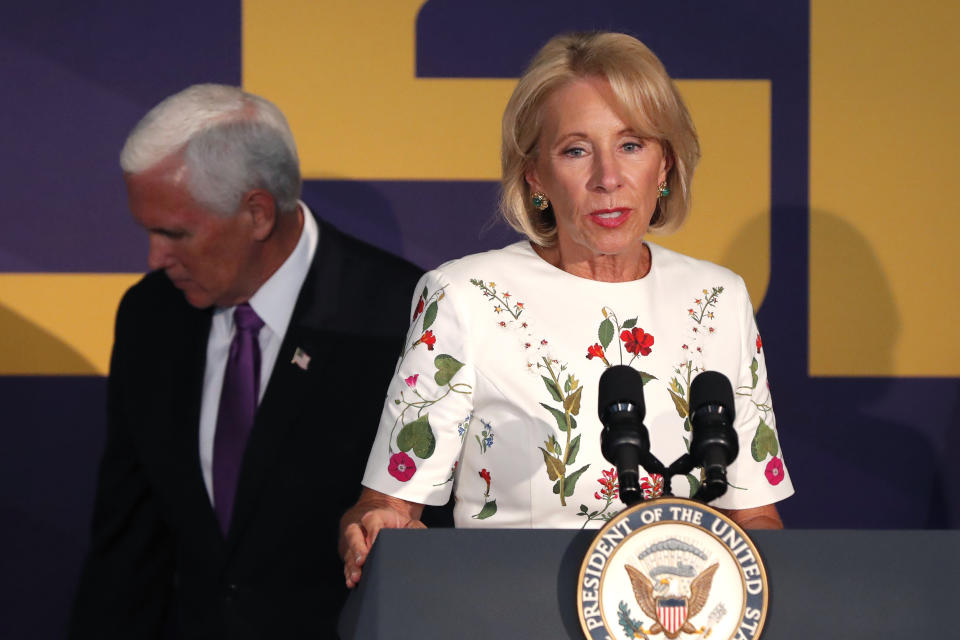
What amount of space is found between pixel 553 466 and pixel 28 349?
153cm

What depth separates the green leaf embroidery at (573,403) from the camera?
5.11ft

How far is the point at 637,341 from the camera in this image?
5.33 feet

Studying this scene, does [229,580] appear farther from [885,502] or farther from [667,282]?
[885,502]

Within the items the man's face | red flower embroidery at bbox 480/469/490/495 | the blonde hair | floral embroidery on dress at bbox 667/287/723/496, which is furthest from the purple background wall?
red flower embroidery at bbox 480/469/490/495

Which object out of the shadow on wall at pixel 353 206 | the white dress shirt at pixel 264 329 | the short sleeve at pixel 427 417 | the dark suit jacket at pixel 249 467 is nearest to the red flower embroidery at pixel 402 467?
the short sleeve at pixel 427 417

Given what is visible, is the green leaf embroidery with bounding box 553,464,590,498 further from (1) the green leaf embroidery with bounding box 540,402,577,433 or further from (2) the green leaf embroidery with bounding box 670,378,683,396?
(2) the green leaf embroidery with bounding box 670,378,683,396

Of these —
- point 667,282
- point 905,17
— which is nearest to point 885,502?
point 905,17

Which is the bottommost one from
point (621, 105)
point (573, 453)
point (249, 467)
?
point (249, 467)

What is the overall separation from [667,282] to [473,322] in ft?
0.98

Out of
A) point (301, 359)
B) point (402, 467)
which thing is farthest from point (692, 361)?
point (301, 359)

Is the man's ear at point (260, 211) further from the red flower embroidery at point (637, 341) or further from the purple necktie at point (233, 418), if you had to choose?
the red flower embroidery at point (637, 341)

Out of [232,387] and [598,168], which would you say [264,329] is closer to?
[232,387]

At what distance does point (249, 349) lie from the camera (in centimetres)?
224

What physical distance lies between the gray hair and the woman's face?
0.82 meters
